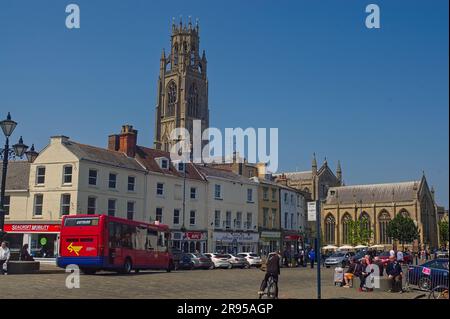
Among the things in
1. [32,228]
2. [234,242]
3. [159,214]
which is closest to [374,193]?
[234,242]

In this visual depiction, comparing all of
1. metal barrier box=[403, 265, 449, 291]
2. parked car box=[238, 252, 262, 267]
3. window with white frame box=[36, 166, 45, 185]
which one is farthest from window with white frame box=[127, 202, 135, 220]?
metal barrier box=[403, 265, 449, 291]

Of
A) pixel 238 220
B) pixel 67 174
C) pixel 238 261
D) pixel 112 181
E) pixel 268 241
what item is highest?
pixel 67 174

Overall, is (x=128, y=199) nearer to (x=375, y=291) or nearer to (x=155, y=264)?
(x=155, y=264)

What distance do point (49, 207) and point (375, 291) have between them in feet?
95.6

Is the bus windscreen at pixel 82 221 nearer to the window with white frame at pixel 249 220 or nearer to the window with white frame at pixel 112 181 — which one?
the window with white frame at pixel 112 181

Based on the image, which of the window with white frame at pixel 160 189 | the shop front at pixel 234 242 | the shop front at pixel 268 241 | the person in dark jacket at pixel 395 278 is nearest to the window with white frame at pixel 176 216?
the window with white frame at pixel 160 189

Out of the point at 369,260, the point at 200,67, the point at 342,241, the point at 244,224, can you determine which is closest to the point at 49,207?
the point at 244,224

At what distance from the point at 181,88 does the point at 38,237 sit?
286 ft

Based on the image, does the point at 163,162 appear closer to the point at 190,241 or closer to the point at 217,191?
the point at 217,191

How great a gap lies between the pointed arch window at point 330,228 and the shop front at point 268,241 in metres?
55.0

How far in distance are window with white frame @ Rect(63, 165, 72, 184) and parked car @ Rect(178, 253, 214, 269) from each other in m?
11.1

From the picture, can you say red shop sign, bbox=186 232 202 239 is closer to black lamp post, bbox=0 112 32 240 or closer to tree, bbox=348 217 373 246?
black lamp post, bbox=0 112 32 240

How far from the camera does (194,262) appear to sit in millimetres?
41312

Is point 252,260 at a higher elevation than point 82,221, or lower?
lower
